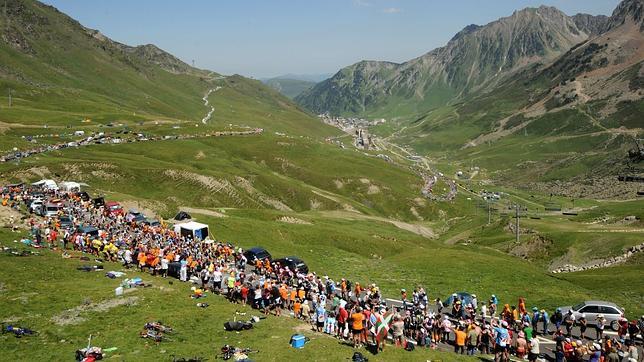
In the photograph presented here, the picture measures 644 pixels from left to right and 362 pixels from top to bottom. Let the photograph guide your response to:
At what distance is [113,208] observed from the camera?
276ft

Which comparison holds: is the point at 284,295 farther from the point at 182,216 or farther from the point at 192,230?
the point at 182,216

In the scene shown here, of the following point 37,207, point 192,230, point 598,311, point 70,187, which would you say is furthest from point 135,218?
point 598,311

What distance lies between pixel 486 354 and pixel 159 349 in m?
23.4

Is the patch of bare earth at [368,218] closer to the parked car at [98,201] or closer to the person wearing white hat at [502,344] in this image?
the parked car at [98,201]

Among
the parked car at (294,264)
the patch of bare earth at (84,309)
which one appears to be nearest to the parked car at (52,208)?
the parked car at (294,264)

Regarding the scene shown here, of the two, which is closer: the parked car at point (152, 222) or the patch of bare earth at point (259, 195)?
the parked car at point (152, 222)

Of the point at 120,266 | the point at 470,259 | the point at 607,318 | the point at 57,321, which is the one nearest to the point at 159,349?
the point at 57,321

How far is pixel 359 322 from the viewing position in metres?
34.6

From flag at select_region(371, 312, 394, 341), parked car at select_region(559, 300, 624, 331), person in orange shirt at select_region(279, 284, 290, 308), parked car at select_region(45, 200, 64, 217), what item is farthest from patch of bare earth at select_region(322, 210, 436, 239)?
flag at select_region(371, 312, 394, 341)

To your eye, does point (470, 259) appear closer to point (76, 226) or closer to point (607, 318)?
point (607, 318)

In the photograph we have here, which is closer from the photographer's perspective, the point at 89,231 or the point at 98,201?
the point at 89,231

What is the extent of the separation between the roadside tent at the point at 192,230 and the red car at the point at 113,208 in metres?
11.2

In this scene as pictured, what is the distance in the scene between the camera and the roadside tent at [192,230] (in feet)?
242

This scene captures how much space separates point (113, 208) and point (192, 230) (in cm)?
1955
